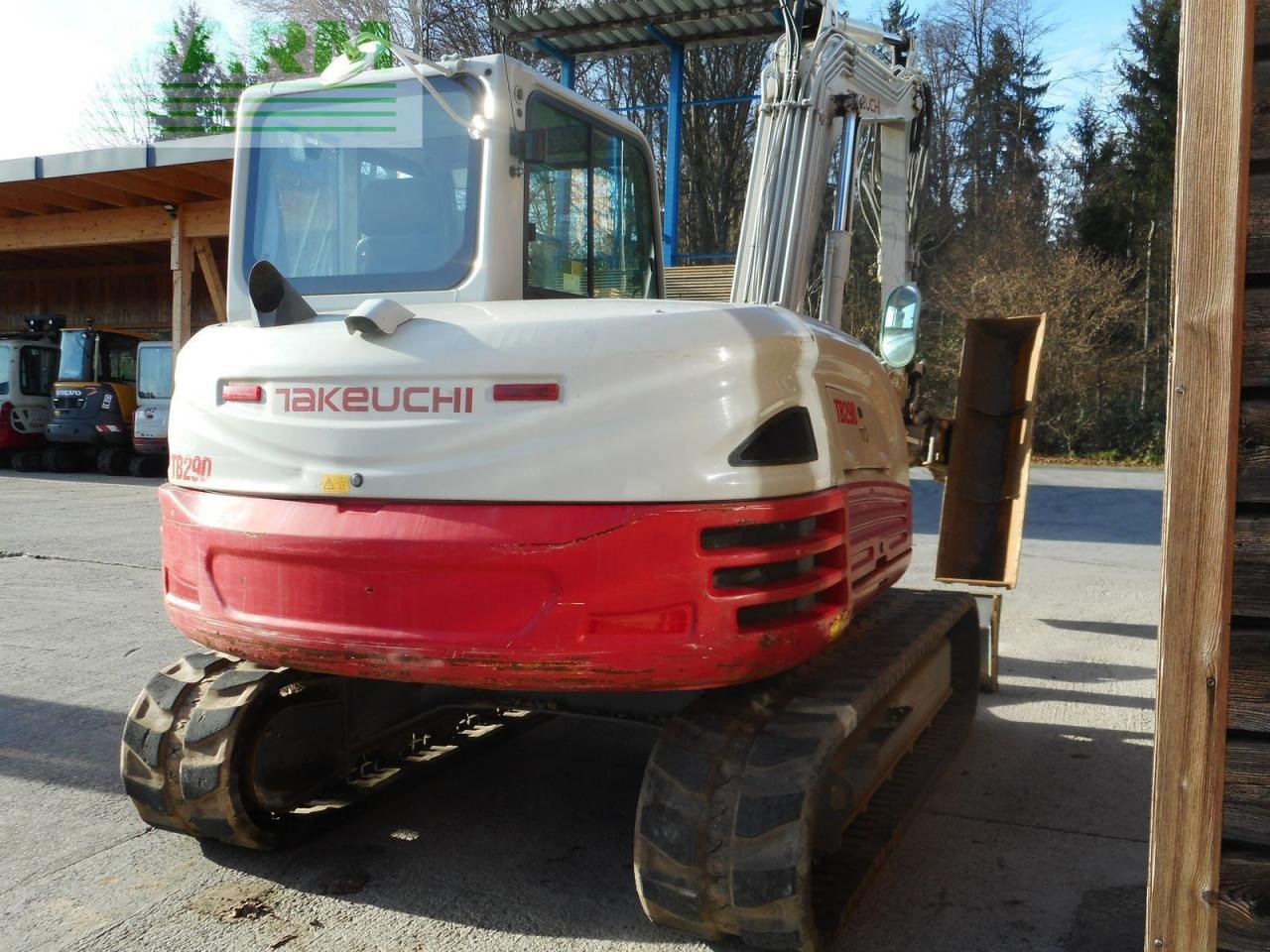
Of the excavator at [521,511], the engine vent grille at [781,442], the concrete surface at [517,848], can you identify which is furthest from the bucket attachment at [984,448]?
the engine vent grille at [781,442]

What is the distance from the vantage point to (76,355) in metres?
20.6

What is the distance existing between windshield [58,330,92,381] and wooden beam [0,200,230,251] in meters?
1.64

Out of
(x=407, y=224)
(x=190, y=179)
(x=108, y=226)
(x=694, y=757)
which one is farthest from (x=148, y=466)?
(x=694, y=757)

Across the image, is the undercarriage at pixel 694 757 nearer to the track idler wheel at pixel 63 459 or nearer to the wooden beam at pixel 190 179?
the wooden beam at pixel 190 179

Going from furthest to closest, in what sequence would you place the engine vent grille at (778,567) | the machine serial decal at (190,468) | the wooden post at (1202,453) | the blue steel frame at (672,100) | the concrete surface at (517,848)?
the blue steel frame at (672,100) < the machine serial decal at (190,468) < the concrete surface at (517,848) < the engine vent grille at (778,567) < the wooden post at (1202,453)

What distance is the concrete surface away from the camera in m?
3.33

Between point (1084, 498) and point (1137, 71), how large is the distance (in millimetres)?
23926

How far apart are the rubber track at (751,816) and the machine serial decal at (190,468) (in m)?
1.63

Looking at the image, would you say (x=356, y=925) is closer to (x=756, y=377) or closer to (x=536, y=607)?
(x=536, y=607)

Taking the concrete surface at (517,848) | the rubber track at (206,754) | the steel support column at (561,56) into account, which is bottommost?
the concrete surface at (517,848)

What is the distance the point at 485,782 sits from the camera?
15.1 feet

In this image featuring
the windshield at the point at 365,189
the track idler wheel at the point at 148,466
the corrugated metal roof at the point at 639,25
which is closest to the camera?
the windshield at the point at 365,189

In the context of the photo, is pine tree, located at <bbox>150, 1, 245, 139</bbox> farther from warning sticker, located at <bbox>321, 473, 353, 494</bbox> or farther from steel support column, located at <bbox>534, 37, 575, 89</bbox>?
warning sticker, located at <bbox>321, 473, 353, 494</bbox>

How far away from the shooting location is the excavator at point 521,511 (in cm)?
296
